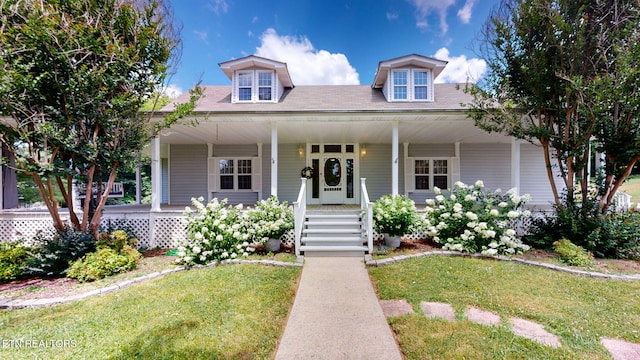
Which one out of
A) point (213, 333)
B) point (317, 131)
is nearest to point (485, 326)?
point (213, 333)

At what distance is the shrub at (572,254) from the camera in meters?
4.69

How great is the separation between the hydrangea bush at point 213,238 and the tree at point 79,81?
2.04 m

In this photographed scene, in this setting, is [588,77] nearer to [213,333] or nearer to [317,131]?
[317,131]

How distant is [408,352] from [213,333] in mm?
2095

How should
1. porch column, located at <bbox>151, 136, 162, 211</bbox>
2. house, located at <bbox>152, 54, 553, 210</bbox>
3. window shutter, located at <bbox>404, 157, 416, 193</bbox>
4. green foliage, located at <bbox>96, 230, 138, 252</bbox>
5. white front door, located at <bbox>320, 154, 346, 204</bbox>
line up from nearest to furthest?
green foliage, located at <bbox>96, 230, 138, 252</bbox>
porch column, located at <bbox>151, 136, 162, 211</bbox>
house, located at <bbox>152, 54, 553, 210</bbox>
white front door, located at <bbox>320, 154, 346, 204</bbox>
window shutter, located at <bbox>404, 157, 416, 193</bbox>

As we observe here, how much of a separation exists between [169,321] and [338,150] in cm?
748

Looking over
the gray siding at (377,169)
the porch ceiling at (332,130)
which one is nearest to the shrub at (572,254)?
the porch ceiling at (332,130)

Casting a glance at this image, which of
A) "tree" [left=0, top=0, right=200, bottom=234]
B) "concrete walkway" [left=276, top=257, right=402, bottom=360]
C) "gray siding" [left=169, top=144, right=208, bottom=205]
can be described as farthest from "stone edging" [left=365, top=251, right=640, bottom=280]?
"gray siding" [left=169, top=144, right=208, bottom=205]

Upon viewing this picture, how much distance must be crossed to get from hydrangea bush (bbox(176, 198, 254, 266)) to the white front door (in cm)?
434

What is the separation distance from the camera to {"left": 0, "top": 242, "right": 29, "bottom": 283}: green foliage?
4613 millimetres

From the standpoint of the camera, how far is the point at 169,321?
9.96ft

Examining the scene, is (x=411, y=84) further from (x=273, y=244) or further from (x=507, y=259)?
(x=273, y=244)

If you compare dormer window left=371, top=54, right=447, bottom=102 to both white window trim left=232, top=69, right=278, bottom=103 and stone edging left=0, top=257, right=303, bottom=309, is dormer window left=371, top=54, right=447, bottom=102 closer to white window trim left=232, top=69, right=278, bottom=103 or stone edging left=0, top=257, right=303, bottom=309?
white window trim left=232, top=69, right=278, bottom=103

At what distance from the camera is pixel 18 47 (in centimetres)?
431
